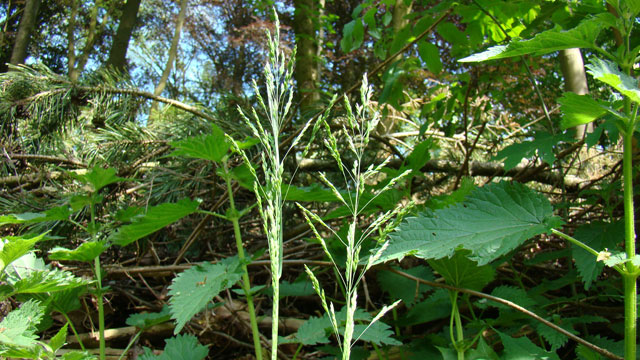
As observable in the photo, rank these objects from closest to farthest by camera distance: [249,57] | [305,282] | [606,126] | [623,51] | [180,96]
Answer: [623,51] → [606,126] → [305,282] → [180,96] → [249,57]

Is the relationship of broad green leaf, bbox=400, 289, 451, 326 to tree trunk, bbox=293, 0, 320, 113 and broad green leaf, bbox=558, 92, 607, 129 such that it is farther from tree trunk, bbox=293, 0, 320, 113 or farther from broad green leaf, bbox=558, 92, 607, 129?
tree trunk, bbox=293, 0, 320, 113

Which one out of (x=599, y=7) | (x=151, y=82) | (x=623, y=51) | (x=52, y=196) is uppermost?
(x=151, y=82)

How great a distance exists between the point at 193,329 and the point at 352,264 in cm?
113

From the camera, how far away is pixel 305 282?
1.32 m

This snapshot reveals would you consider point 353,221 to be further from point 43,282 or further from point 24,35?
point 24,35

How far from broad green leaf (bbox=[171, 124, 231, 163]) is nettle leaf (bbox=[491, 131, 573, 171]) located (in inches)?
31.1

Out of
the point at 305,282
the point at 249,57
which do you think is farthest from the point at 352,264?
the point at 249,57

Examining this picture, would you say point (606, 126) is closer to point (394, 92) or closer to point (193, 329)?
point (394, 92)

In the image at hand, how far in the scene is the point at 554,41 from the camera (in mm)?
644

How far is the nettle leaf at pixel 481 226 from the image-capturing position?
0.63 metres

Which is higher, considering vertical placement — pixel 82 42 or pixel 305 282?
pixel 82 42

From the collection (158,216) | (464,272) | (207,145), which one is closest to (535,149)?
(464,272)

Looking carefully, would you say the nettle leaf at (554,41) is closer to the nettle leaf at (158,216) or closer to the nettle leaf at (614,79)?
the nettle leaf at (614,79)

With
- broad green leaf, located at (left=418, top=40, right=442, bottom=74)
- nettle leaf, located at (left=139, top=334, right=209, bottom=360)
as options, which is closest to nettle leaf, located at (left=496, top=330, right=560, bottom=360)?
nettle leaf, located at (left=139, top=334, right=209, bottom=360)
